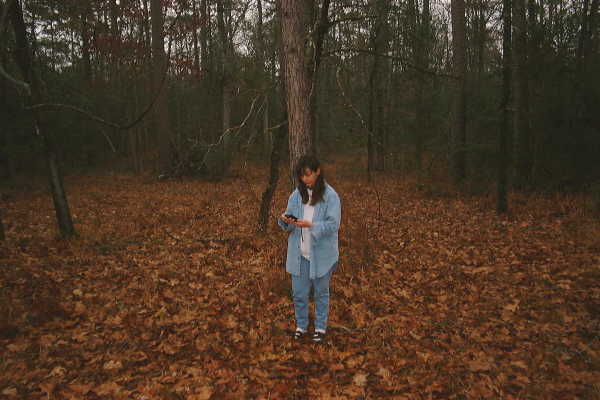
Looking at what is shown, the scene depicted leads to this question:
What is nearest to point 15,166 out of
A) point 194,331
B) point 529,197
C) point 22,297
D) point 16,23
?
point 16,23

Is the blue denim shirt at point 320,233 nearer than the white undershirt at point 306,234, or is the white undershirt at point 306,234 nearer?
the blue denim shirt at point 320,233

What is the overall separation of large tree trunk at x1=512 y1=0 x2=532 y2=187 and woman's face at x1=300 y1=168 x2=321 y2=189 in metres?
9.40

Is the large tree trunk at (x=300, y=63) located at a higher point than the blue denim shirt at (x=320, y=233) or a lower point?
higher

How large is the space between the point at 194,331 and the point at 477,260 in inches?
201

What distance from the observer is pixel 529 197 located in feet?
35.8

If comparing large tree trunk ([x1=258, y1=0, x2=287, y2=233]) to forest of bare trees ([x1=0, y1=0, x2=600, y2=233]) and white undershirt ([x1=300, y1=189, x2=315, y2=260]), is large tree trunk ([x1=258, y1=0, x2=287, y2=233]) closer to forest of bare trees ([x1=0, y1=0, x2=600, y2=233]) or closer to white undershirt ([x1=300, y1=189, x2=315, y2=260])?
forest of bare trees ([x1=0, y1=0, x2=600, y2=233])

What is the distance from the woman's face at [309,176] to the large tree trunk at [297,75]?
1541 mm

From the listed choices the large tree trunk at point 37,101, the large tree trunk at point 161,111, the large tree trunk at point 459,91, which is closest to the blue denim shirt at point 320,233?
the large tree trunk at point 37,101

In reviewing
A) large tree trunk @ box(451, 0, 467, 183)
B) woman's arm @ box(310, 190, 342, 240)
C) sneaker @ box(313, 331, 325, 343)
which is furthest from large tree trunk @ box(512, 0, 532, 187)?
sneaker @ box(313, 331, 325, 343)

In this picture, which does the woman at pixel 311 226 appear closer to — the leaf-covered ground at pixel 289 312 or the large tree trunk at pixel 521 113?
the leaf-covered ground at pixel 289 312

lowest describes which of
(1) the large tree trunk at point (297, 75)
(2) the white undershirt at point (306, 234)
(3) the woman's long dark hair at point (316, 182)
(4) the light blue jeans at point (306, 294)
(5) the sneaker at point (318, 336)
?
(5) the sneaker at point (318, 336)

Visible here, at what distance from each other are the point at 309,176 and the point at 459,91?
38.7 feet

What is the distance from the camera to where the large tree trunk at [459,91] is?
13539 millimetres

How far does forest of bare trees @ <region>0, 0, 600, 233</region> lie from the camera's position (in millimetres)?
5418
